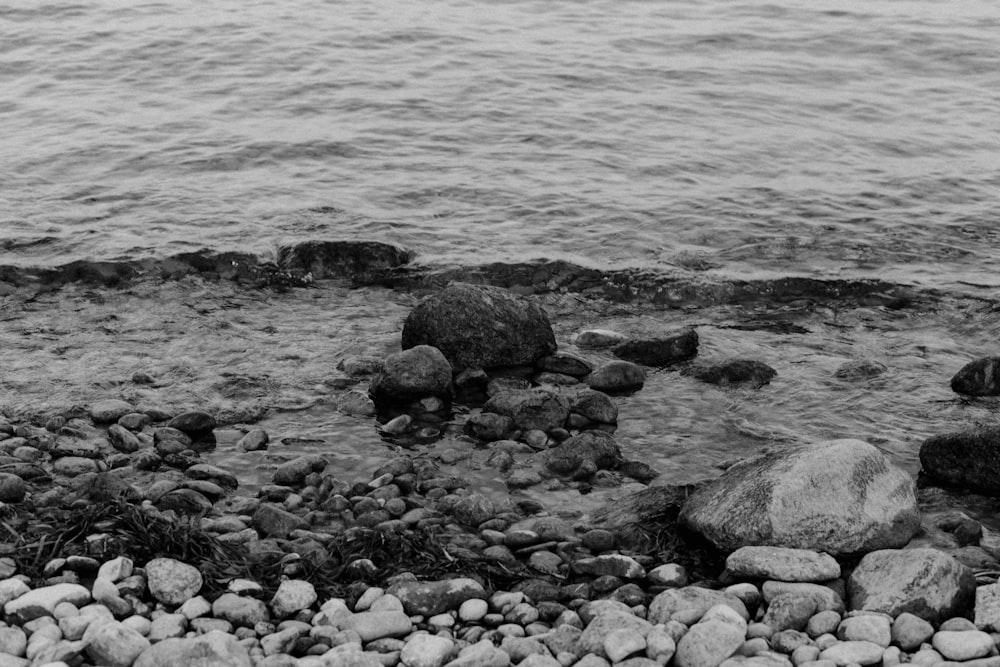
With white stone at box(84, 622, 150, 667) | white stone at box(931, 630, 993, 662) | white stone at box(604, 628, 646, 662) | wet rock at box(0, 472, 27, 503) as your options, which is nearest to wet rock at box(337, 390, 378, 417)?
wet rock at box(0, 472, 27, 503)

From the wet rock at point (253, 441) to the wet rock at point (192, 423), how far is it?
0.30 metres

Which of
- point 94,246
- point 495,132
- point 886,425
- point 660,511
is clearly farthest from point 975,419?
point 495,132

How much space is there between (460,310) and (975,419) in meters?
4.08

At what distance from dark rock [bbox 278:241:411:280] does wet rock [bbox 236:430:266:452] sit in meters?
3.96

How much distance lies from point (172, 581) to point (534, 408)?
3.19 m

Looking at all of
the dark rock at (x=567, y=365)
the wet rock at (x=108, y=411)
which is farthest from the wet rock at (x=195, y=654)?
the dark rock at (x=567, y=365)

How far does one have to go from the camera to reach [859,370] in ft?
30.9

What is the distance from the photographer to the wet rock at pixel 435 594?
5.95 m

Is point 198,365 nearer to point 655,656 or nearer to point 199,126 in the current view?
point 655,656

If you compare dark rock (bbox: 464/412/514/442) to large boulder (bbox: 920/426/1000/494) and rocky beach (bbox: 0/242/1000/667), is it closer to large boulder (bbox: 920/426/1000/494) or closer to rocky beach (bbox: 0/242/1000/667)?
rocky beach (bbox: 0/242/1000/667)

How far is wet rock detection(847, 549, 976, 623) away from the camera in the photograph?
228 inches

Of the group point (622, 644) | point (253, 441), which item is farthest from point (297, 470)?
point (622, 644)

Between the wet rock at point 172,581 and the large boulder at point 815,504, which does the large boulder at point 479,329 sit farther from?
the wet rock at point 172,581

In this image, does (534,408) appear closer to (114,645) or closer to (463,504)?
(463,504)
